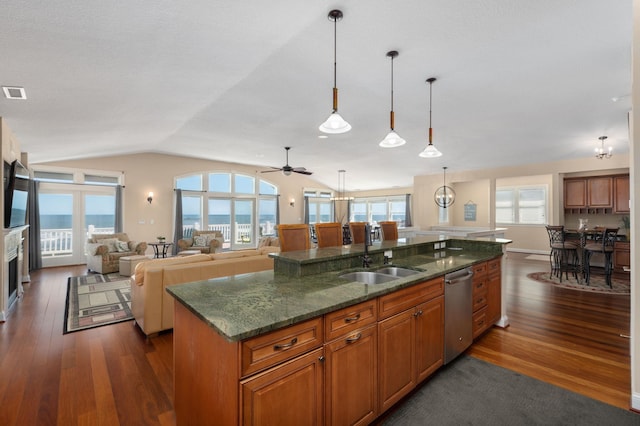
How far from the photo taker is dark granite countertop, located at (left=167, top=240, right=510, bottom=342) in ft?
4.32

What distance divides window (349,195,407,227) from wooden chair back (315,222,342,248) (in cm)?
896

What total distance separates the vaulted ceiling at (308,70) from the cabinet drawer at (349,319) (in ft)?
7.79

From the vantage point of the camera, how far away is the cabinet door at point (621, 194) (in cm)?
706

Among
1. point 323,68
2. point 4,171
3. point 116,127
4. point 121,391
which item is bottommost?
point 121,391

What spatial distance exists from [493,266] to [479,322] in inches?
27.0

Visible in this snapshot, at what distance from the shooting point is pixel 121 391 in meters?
2.24

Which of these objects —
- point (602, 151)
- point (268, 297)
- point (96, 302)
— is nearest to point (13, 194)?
point (96, 302)

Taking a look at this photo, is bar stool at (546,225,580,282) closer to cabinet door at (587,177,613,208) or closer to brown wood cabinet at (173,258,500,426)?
cabinet door at (587,177,613,208)

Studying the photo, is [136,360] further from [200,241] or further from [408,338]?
[200,241]

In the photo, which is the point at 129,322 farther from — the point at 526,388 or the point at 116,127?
the point at 526,388

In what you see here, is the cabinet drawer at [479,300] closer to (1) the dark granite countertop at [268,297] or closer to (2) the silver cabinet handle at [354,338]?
(1) the dark granite countertop at [268,297]

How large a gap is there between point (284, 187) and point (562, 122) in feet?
28.2

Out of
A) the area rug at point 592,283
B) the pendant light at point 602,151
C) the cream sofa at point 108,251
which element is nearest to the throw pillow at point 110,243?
the cream sofa at point 108,251

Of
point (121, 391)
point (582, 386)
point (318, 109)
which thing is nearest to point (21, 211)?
point (121, 391)
